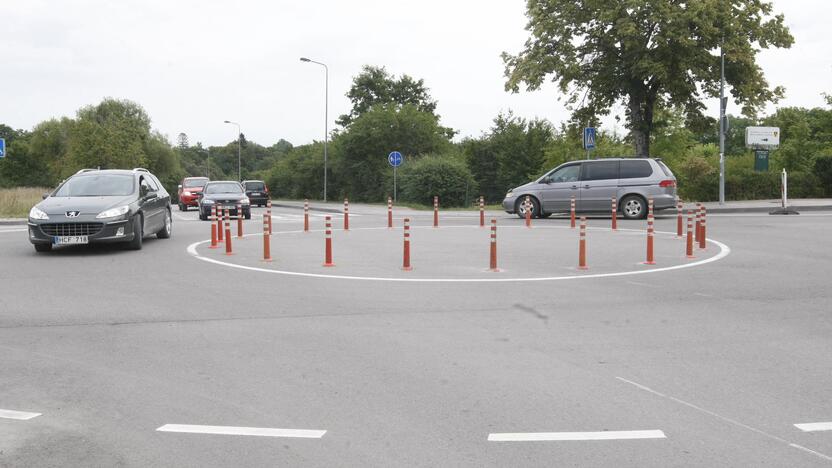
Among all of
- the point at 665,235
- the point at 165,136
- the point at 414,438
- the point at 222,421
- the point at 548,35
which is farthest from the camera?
the point at 165,136

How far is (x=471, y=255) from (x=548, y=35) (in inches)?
808

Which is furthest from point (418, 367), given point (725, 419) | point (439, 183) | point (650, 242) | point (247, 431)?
point (439, 183)

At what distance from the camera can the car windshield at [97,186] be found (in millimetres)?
15602

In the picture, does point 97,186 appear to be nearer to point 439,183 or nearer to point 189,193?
point 189,193

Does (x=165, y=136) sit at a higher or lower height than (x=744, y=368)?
higher

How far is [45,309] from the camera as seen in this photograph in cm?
877

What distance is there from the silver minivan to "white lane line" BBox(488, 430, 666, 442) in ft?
64.8

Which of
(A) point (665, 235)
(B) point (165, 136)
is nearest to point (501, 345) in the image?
(A) point (665, 235)

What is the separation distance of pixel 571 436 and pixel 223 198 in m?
24.5

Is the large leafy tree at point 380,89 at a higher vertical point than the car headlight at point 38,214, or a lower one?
higher

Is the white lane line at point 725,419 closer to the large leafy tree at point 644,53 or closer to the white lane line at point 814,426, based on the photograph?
the white lane line at point 814,426

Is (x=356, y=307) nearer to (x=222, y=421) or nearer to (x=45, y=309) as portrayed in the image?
(x=45, y=309)

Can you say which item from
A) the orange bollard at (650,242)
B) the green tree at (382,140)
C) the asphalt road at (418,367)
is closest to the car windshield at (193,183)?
the green tree at (382,140)

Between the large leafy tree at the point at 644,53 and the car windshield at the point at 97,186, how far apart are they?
758 inches
